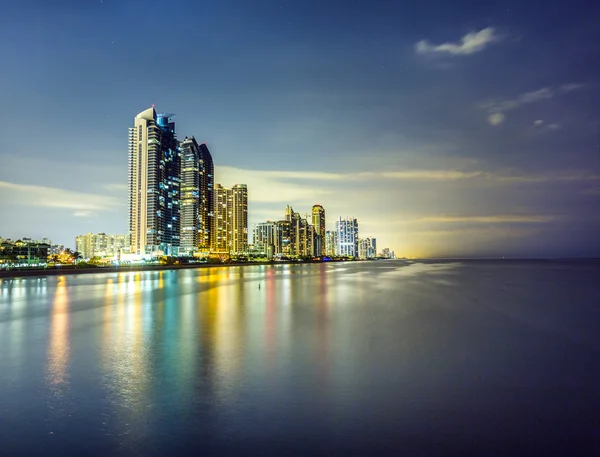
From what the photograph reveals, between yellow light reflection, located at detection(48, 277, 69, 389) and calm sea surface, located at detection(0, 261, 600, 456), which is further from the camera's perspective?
yellow light reflection, located at detection(48, 277, 69, 389)

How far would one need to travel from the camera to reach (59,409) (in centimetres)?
1065

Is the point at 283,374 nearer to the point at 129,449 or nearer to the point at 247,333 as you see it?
the point at 129,449

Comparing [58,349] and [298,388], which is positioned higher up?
[58,349]

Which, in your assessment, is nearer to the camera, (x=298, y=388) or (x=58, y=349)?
(x=298, y=388)

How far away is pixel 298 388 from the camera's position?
12.6 meters

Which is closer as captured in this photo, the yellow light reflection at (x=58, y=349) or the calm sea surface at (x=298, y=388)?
the calm sea surface at (x=298, y=388)

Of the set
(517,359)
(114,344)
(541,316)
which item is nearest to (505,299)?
(541,316)

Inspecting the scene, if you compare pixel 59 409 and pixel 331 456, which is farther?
pixel 59 409

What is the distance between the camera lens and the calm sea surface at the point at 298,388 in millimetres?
8836

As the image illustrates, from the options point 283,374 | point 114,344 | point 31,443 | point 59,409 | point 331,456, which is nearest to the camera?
point 331,456

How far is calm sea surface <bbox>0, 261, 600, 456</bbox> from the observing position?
8836mm

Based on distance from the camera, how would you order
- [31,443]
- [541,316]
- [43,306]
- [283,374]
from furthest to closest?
[43,306] → [541,316] → [283,374] → [31,443]

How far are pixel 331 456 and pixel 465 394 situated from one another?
5.86 m

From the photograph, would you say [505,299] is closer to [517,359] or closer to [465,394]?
[517,359]
